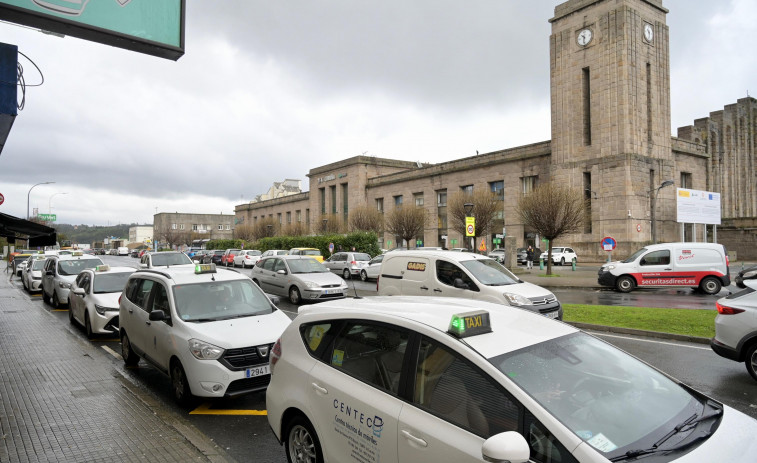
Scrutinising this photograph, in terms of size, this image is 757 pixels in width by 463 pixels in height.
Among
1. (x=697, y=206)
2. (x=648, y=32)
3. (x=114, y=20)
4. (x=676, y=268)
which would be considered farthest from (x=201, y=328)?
(x=648, y=32)

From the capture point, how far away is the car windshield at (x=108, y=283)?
1067 cm

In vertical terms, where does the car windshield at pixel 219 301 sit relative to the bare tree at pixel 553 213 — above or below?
below

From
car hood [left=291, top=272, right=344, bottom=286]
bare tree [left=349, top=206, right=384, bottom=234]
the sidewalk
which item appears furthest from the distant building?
the sidewalk

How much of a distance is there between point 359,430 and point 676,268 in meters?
18.4

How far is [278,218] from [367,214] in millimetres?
40004

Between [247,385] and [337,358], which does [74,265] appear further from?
[337,358]

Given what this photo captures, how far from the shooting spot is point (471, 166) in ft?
169

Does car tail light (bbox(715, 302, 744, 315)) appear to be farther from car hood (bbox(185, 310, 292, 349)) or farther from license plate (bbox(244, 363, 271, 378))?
license plate (bbox(244, 363, 271, 378))

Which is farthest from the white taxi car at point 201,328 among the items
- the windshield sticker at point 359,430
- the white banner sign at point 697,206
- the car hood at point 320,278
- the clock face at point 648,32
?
the clock face at point 648,32

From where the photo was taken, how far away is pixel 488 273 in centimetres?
1047

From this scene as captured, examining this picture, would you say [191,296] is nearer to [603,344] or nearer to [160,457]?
[160,457]

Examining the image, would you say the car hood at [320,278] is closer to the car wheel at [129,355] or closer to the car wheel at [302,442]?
the car wheel at [129,355]

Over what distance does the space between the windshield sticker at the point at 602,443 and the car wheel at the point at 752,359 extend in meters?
5.39

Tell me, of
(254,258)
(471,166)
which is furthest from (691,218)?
(254,258)
